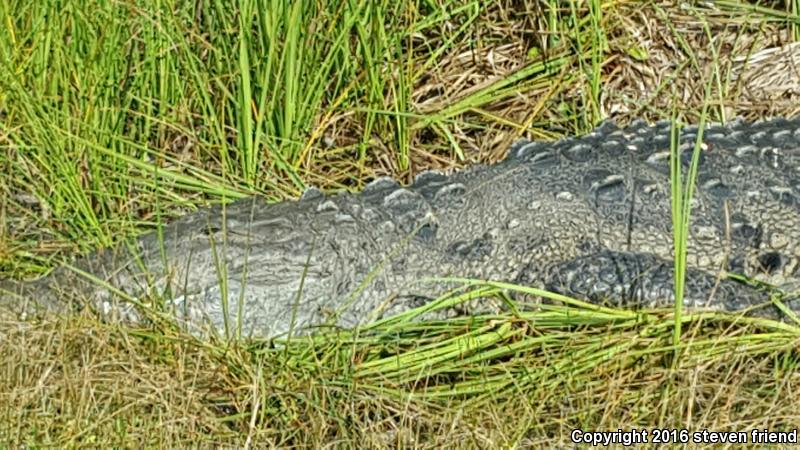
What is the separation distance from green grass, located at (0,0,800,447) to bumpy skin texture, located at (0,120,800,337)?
0.12 m

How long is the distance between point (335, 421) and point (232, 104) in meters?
1.49

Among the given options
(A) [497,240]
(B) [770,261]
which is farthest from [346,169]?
(B) [770,261]

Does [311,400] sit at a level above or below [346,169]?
above

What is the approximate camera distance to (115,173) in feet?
13.0

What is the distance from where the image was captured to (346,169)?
14.0 ft

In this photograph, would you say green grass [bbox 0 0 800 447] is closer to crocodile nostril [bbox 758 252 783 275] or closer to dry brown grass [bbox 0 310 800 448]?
dry brown grass [bbox 0 310 800 448]

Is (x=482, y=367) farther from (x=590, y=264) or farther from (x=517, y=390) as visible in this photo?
(x=590, y=264)

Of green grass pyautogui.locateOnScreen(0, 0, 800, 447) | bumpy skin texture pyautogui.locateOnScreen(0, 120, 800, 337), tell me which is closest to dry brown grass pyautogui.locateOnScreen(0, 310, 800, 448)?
green grass pyautogui.locateOnScreen(0, 0, 800, 447)

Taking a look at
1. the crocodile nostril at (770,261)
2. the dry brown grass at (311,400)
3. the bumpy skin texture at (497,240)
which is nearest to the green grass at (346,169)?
the dry brown grass at (311,400)

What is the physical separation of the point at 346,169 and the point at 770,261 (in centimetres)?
139

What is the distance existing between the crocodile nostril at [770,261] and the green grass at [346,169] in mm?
278

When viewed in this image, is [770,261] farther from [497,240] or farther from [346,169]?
[346,169]

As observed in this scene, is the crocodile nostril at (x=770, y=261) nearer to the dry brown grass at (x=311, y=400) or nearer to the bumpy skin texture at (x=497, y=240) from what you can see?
the bumpy skin texture at (x=497, y=240)

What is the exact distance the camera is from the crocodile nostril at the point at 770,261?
3547 millimetres
